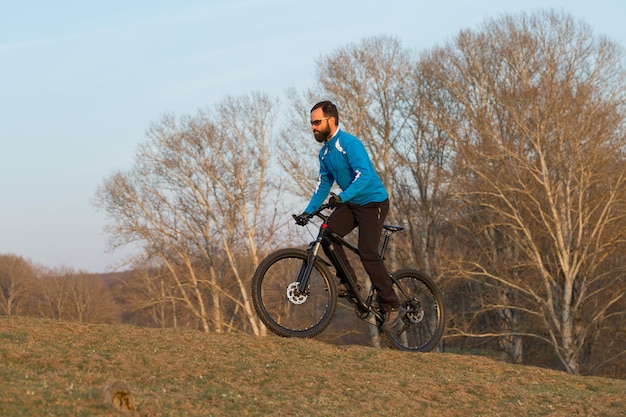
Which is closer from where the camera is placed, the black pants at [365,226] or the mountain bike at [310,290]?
the mountain bike at [310,290]

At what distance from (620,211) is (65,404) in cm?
2880

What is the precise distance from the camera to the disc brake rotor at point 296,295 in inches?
328

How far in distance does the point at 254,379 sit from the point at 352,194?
6.76 ft

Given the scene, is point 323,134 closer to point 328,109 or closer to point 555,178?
point 328,109

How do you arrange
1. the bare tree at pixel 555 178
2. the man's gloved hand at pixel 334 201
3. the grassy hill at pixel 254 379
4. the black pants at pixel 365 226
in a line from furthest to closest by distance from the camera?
1. the bare tree at pixel 555 178
2. the black pants at pixel 365 226
3. the man's gloved hand at pixel 334 201
4. the grassy hill at pixel 254 379

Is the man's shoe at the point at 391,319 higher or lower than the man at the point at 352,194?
lower

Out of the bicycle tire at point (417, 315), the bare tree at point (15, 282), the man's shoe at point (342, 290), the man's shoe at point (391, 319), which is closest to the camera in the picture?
the man's shoe at point (342, 290)

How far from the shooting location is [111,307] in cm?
7350

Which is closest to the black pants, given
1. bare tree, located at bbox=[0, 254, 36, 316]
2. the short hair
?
the short hair

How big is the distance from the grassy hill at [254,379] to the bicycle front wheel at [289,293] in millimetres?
339

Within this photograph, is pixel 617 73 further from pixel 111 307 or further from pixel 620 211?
pixel 111 307

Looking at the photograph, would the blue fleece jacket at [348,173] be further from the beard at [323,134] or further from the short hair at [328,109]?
the short hair at [328,109]

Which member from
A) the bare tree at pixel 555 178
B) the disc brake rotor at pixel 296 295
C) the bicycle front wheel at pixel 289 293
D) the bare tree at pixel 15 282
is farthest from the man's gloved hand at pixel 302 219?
the bare tree at pixel 15 282

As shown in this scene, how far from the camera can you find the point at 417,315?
30.8ft
